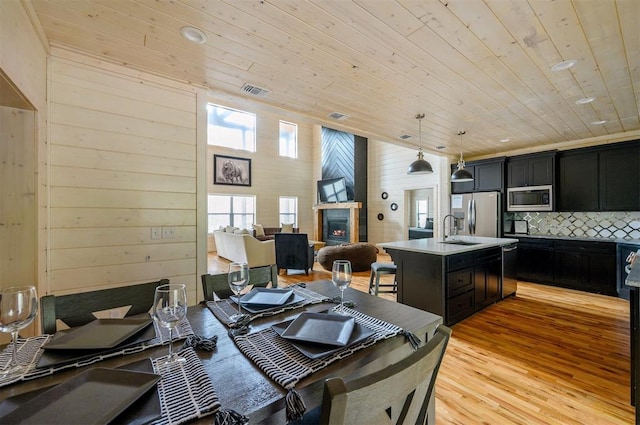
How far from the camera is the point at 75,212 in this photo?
217cm

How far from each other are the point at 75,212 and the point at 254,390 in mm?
2276

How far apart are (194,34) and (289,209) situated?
8.54 metres

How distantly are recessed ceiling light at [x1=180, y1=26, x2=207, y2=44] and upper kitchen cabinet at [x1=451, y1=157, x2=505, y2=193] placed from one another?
5.32 metres

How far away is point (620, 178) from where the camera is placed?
423 centimetres

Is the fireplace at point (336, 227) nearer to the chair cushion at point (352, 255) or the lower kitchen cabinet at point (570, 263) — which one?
the chair cushion at point (352, 255)

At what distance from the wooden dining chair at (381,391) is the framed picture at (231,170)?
8.76 m

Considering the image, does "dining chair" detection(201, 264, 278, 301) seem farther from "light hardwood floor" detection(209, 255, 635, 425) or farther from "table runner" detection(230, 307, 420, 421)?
"light hardwood floor" detection(209, 255, 635, 425)

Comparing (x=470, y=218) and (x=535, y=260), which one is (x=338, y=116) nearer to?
(x=470, y=218)

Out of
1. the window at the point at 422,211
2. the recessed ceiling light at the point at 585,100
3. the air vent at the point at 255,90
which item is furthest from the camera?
the window at the point at 422,211

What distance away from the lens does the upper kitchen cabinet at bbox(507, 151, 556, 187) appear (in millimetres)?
4801

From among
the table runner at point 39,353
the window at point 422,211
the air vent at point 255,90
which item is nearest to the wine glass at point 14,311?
the table runner at point 39,353

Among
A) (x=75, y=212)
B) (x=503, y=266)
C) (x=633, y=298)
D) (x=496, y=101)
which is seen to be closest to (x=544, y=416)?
(x=633, y=298)

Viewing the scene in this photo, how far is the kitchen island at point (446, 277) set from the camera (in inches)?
117

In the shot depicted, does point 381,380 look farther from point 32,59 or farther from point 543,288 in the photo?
point 543,288
